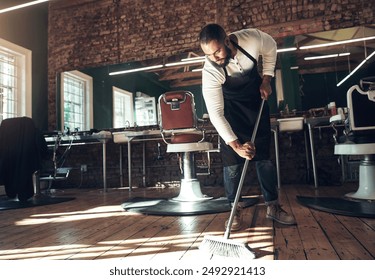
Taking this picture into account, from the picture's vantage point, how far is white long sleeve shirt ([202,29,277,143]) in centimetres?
170

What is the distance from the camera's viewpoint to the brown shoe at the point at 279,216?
69.4 inches

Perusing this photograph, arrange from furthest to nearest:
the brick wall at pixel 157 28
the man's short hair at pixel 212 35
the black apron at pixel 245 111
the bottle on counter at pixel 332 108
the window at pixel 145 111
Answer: the window at pixel 145 111, the brick wall at pixel 157 28, the bottle on counter at pixel 332 108, the black apron at pixel 245 111, the man's short hair at pixel 212 35

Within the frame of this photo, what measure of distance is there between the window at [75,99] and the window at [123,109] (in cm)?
67

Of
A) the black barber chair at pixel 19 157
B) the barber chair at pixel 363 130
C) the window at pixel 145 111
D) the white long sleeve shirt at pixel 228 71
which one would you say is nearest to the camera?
the white long sleeve shirt at pixel 228 71

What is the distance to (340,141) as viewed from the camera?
9.31ft

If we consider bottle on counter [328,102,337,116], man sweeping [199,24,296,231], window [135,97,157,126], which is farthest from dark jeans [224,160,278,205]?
window [135,97,157,126]

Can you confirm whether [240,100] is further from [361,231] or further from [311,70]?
[311,70]

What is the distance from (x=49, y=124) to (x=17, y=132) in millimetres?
2600

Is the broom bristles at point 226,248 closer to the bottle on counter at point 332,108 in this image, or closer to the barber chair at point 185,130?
the barber chair at point 185,130

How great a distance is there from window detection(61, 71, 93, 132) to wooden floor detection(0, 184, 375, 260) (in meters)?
3.44

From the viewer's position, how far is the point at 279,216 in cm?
180

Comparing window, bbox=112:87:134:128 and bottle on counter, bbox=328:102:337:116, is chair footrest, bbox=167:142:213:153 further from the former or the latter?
window, bbox=112:87:134:128

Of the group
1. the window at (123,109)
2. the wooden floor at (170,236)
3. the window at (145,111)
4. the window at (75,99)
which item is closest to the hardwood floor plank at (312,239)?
the wooden floor at (170,236)

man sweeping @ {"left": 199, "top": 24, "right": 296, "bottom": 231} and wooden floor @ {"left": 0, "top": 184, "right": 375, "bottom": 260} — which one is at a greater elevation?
man sweeping @ {"left": 199, "top": 24, "right": 296, "bottom": 231}
